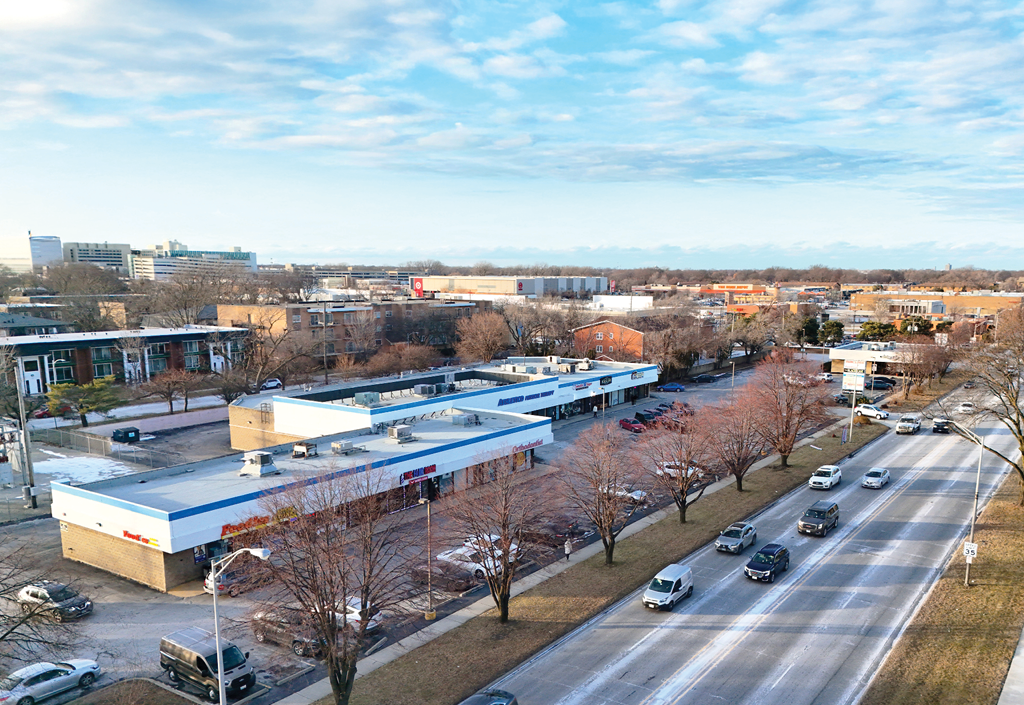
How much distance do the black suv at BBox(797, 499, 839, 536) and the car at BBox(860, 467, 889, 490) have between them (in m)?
7.63

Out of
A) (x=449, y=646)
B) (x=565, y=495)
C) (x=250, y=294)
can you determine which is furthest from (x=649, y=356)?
(x=250, y=294)

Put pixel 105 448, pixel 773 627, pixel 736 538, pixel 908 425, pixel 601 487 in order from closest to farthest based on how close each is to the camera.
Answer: pixel 773 627 < pixel 601 487 < pixel 736 538 < pixel 105 448 < pixel 908 425

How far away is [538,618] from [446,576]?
5.18m

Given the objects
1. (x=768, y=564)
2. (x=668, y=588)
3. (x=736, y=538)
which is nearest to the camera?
(x=668, y=588)

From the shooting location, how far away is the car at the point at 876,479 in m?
38.5

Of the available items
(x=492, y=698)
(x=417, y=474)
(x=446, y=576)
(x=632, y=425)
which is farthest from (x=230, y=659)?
(x=632, y=425)

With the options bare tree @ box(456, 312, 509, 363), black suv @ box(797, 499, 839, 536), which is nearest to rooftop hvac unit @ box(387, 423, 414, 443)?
black suv @ box(797, 499, 839, 536)

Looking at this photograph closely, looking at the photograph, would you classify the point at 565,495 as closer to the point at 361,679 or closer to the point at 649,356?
the point at 361,679

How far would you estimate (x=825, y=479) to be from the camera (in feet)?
126

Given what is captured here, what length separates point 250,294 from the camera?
117375 millimetres

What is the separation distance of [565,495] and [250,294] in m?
103

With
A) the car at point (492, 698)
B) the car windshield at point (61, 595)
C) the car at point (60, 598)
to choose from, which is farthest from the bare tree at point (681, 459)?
the car windshield at point (61, 595)

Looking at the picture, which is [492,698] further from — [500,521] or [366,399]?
[366,399]

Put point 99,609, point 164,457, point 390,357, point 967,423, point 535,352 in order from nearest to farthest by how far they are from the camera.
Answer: point 99,609 < point 967,423 < point 164,457 < point 390,357 < point 535,352
